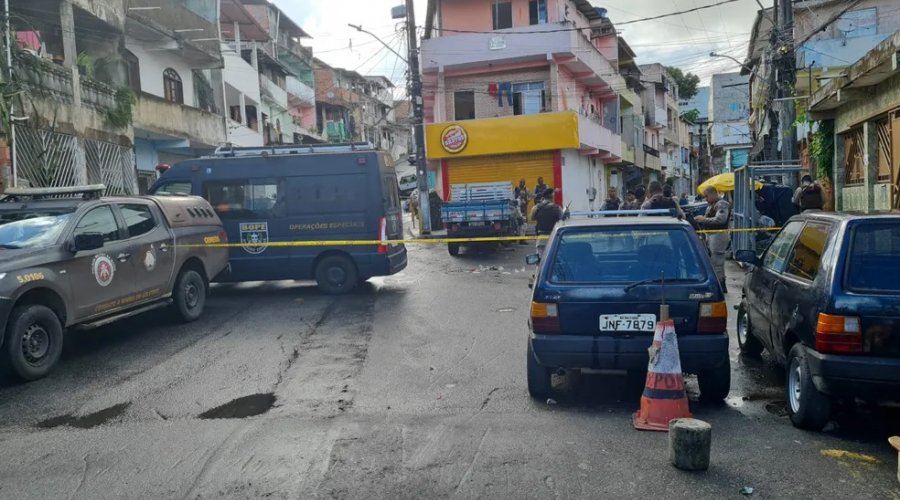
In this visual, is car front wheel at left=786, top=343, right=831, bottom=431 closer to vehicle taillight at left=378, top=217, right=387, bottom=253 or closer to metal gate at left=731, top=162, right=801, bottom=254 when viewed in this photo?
vehicle taillight at left=378, top=217, right=387, bottom=253

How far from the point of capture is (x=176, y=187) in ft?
40.5

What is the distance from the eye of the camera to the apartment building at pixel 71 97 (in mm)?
13625

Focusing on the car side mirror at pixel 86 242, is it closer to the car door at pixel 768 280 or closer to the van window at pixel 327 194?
the van window at pixel 327 194

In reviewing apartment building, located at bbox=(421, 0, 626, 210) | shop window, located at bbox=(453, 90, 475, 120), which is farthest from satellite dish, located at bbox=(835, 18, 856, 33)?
shop window, located at bbox=(453, 90, 475, 120)

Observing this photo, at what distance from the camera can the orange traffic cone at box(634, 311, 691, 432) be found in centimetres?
500

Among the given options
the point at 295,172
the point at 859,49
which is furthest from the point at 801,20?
the point at 295,172

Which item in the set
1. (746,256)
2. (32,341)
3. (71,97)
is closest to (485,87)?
(71,97)

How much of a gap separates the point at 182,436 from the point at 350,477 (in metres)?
1.59

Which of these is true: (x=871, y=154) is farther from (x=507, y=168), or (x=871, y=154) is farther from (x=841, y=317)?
(x=507, y=168)

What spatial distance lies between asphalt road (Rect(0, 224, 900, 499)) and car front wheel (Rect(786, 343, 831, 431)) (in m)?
0.10

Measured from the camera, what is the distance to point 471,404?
19.1 feet

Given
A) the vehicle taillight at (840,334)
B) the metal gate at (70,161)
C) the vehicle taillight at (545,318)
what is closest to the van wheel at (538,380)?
the vehicle taillight at (545,318)

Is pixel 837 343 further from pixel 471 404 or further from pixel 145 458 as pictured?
pixel 145 458

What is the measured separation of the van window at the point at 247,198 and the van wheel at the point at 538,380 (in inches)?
286
